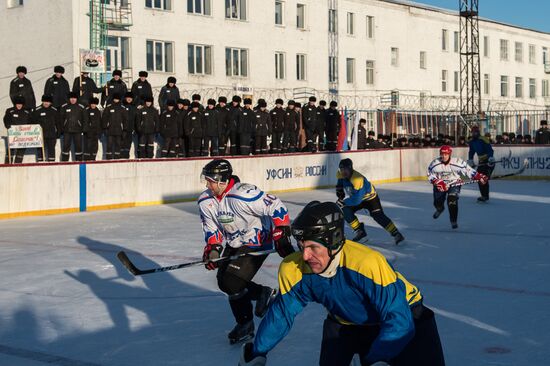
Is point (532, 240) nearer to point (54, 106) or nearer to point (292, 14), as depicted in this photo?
point (54, 106)

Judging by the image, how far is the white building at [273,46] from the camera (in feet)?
100.0

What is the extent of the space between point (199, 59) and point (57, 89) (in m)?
14.3

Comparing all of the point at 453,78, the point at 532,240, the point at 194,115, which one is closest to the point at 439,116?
the point at 453,78

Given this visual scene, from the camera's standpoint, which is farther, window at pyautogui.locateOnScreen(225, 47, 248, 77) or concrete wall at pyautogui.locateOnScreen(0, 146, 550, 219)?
window at pyautogui.locateOnScreen(225, 47, 248, 77)

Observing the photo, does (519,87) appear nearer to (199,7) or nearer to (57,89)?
(199,7)

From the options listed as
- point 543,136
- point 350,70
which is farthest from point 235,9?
point 543,136

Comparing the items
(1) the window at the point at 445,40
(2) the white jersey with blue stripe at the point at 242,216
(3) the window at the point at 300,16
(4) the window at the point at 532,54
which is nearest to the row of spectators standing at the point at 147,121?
(2) the white jersey with blue stripe at the point at 242,216

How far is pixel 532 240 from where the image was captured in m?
12.8

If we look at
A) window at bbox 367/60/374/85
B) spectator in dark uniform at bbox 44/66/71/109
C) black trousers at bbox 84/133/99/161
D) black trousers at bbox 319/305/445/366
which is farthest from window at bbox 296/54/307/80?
black trousers at bbox 319/305/445/366

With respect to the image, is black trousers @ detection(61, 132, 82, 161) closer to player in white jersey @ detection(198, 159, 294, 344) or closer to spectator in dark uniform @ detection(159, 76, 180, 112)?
spectator in dark uniform @ detection(159, 76, 180, 112)

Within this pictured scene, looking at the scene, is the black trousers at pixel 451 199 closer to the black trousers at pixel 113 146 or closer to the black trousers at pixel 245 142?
the black trousers at pixel 113 146

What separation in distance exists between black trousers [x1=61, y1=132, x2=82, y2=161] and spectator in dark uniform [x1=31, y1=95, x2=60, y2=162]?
25 centimetres

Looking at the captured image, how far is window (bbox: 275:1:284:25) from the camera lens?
124 feet

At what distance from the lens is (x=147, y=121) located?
2095 centimetres
